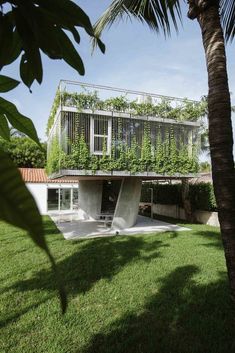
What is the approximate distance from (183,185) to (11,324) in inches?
544

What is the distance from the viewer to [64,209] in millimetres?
25031

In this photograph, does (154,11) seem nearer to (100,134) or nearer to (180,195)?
(100,134)

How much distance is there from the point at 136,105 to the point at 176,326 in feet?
37.7

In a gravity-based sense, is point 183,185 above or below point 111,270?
above

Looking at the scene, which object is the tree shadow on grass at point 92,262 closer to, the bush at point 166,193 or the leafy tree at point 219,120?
the leafy tree at point 219,120

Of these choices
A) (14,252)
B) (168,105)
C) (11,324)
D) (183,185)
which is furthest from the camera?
(183,185)

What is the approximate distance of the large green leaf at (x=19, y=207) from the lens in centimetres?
29

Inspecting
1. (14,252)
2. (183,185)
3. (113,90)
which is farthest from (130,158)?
(14,252)

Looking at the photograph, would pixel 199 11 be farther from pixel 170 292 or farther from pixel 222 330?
pixel 170 292

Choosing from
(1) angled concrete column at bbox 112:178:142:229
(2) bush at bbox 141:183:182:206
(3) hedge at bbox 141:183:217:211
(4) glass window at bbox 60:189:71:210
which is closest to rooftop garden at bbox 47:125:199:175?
(1) angled concrete column at bbox 112:178:142:229

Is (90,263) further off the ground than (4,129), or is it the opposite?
(4,129)

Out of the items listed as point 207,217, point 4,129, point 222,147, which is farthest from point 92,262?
point 207,217

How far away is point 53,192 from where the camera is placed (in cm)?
2481

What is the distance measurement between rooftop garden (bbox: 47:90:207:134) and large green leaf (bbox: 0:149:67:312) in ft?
45.4
